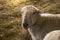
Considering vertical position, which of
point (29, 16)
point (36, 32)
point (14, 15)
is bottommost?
point (14, 15)

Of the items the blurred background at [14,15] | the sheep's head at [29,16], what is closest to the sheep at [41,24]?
the sheep's head at [29,16]

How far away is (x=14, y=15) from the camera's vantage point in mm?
4559

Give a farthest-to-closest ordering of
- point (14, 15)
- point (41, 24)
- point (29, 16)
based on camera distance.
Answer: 1. point (14, 15)
2. point (41, 24)
3. point (29, 16)

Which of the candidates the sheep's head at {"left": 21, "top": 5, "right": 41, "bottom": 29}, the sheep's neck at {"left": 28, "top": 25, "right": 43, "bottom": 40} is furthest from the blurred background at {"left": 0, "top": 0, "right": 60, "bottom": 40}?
the sheep's head at {"left": 21, "top": 5, "right": 41, "bottom": 29}

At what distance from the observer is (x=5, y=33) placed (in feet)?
12.9

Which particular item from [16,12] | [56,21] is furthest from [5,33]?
[56,21]

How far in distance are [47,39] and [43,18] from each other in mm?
1184

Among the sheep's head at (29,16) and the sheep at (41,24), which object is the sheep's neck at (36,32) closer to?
the sheep at (41,24)

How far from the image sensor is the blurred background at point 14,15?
391cm

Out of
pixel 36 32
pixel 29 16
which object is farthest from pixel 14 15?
pixel 29 16

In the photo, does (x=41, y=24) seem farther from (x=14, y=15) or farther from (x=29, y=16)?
(x=14, y=15)

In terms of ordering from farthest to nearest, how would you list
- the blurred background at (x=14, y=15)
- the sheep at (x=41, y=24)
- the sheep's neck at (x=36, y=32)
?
the blurred background at (x=14, y=15)
the sheep's neck at (x=36, y=32)
the sheep at (x=41, y=24)

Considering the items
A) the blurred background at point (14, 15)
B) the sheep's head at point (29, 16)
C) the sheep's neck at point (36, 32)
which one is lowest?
the blurred background at point (14, 15)

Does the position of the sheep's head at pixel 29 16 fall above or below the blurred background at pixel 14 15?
above
